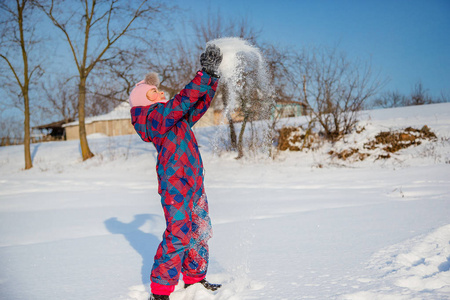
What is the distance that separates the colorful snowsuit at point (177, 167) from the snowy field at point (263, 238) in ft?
0.97

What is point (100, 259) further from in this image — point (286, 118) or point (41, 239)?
point (286, 118)

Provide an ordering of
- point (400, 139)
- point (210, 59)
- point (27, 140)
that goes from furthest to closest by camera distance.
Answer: point (27, 140), point (400, 139), point (210, 59)

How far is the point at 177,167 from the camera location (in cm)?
190

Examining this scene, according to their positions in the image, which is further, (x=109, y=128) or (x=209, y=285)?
(x=109, y=128)

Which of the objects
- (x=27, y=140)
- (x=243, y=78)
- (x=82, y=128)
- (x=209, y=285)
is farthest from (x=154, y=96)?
(x=27, y=140)

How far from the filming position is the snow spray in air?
83.0 inches

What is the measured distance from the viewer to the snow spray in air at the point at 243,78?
2.11m

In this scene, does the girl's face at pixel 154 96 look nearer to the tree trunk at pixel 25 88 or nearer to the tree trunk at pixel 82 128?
the tree trunk at pixel 82 128

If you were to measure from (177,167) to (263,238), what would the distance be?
142 centimetres

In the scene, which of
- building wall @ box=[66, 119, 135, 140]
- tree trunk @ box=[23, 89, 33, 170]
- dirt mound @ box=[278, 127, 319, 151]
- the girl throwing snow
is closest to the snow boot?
the girl throwing snow

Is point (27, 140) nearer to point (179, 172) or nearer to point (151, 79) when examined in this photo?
point (151, 79)

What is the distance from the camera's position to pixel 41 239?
11.2ft

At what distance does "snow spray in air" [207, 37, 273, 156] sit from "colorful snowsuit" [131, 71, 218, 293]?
0.97 feet

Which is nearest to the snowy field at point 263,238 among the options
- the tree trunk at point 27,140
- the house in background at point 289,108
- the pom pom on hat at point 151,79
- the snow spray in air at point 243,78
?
the snow spray in air at point 243,78
